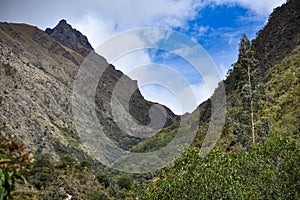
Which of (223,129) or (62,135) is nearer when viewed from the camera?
(223,129)

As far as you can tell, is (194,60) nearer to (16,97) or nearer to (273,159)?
(273,159)

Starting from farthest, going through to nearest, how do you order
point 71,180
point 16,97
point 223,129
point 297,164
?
point 16,97, point 71,180, point 223,129, point 297,164

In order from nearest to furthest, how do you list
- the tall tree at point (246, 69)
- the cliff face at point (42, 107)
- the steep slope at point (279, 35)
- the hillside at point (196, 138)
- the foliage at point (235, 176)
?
the foliage at point (235, 176)
the hillside at point (196, 138)
the tall tree at point (246, 69)
the steep slope at point (279, 35)
the cliff face at point (42, 107)

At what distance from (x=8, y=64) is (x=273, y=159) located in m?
85.4

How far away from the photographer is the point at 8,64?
3465 inches

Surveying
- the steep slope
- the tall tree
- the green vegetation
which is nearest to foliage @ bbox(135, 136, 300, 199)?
the green vegetation

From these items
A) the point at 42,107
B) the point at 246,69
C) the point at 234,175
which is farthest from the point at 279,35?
the point at 42,107

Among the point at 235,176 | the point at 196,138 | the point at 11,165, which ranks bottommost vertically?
the point at 11,165

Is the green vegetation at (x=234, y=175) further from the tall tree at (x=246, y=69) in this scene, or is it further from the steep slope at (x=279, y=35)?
the steep slope at (x=279, y=35)

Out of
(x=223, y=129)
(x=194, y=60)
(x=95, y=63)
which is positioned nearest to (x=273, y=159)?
(x=194, y=60)

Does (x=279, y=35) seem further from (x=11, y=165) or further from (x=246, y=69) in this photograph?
(x=11, y=165)

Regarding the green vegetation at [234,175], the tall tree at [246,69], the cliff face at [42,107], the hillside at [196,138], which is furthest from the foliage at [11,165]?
the cliff face at [42,107]

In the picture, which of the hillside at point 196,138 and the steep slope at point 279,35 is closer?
the hillside at point 196,138

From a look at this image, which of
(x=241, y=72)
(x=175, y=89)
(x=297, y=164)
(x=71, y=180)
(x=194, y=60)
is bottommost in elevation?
(x=71, y=180)
